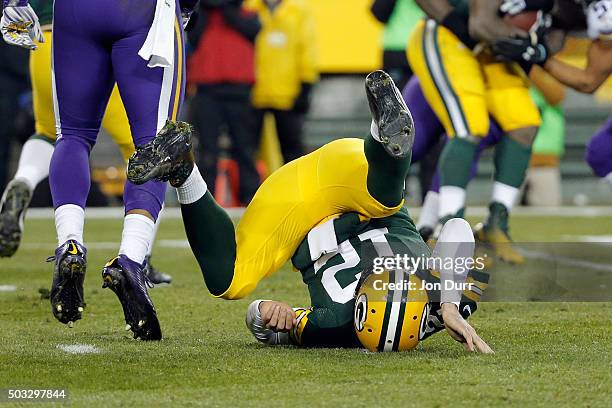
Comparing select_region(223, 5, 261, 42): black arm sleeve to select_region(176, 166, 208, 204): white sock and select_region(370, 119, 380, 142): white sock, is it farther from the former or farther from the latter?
select_region(370, 119, 380, 142): white sock

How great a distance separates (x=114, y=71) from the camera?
4328 mm

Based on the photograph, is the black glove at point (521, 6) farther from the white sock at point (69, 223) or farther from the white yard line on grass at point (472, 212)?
the white yard line on grass at point (472, 212)

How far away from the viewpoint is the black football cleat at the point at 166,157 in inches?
148

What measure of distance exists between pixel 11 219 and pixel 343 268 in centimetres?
204

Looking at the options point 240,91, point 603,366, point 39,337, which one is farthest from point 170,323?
point 240,91

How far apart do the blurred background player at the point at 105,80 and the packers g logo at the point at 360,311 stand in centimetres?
66

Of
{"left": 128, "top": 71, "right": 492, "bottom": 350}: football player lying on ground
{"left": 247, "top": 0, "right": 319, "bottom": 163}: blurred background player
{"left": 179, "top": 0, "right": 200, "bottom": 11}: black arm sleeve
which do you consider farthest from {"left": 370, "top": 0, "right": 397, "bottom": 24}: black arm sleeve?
{"left": 128, "top": 71, "right": 492, "bottom": 350}: football player lying on ground

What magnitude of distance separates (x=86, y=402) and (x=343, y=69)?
1123 cm

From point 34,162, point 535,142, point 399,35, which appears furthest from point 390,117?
point 535,142

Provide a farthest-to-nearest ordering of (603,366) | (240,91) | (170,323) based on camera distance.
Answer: (240,91) < (170,323) < (603,366)

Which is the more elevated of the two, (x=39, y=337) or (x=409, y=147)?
(x=409, y=147)

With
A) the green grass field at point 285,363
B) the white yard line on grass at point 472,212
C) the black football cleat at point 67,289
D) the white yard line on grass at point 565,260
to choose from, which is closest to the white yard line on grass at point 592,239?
the white yard line on grass at point 565,260

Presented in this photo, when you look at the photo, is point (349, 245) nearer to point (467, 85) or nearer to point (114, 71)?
point (114, 71)

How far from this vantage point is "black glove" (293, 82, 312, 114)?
1217 cm
